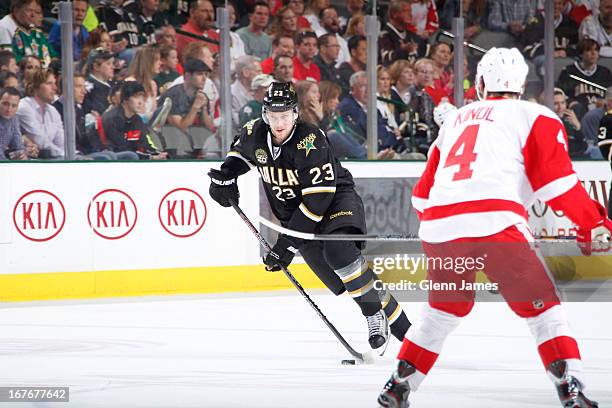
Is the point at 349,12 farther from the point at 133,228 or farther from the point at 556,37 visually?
the point at 133,228

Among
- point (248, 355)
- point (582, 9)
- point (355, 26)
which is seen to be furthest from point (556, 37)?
point (248, 355)

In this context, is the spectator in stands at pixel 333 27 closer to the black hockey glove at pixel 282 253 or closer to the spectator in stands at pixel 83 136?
the spectator in stands at pixel 83 136

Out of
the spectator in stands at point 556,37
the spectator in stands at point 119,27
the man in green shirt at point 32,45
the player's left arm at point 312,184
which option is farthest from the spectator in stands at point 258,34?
the player's left arm at point 312,184

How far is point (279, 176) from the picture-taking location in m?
4.06

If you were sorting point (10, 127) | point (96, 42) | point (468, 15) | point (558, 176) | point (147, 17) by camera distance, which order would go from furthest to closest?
point (468, 15), point (147, 17), point (96, 42), point (10, 127), point (558, 176)

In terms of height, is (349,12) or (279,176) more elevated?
(349,12)

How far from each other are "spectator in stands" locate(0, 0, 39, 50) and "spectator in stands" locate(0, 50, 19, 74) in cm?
5

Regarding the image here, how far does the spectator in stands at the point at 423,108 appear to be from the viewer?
24.3 ft

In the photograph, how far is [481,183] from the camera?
2.58 metres

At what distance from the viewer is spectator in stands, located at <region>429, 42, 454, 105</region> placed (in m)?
7.46

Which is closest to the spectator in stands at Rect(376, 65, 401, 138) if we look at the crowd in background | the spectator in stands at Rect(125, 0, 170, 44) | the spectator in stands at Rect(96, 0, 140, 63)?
the crowd in background

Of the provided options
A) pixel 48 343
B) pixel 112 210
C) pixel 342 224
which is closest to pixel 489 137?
pixel 342 224

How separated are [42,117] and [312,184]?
9.72 feet

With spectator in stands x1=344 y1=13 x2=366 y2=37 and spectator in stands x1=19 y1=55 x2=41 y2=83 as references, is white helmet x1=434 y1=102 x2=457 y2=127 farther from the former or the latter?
spectator in stands x1=19 y1=55 x2=41 y2=83
